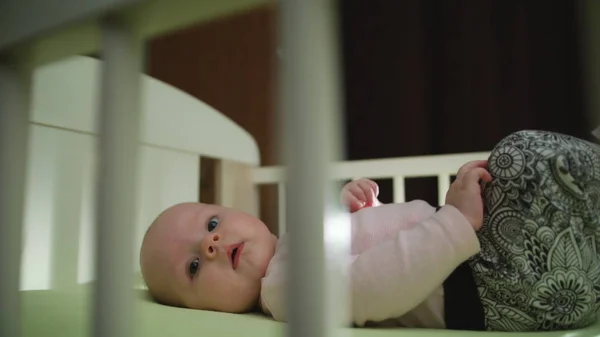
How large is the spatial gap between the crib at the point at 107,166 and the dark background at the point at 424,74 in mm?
403

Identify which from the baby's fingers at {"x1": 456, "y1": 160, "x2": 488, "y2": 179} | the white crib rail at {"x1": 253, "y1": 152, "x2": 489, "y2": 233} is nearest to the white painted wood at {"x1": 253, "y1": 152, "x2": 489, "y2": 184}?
the white crib rail at {"x1": 253, "y1": 152, "x2": 489, "y2": 233}

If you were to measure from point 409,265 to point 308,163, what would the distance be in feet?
1.01

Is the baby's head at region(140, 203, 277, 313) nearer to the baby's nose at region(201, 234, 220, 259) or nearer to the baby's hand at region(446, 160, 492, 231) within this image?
the baby's nose at region(201, 234, 220, 259)

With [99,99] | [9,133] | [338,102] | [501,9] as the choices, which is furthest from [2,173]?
[501,9]

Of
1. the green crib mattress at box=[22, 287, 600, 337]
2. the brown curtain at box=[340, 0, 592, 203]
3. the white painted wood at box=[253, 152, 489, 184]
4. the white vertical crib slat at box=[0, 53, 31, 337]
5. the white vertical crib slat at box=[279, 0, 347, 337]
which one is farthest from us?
the brown curtain at box=[340, 0, 592, 203]

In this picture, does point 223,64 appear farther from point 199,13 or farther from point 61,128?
point 199,13

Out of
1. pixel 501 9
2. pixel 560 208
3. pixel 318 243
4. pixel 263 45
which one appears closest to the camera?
pixel 318 243

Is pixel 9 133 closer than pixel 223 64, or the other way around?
pixel 9 133

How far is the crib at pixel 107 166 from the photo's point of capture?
0.84 ft

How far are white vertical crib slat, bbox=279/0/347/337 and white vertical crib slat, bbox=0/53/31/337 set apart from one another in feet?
0.84

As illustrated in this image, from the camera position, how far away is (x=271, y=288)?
62 centimetres

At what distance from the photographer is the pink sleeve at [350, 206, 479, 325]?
523mm

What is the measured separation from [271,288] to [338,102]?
1.24 feet

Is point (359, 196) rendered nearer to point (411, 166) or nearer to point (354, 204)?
point (354, 204)
